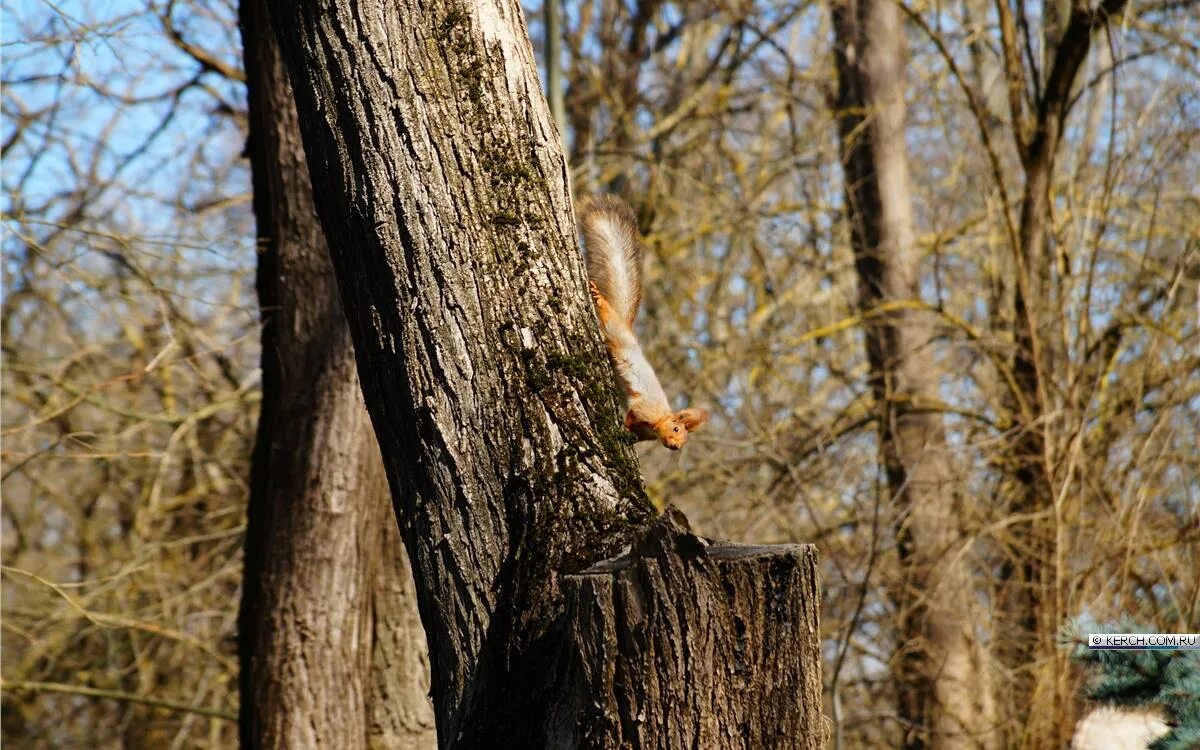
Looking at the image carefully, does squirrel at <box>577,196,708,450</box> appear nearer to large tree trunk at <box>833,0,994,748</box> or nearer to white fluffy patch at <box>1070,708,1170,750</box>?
large tree trunk at <box>833,0,994,748</box>

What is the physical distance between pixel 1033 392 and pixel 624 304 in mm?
3117

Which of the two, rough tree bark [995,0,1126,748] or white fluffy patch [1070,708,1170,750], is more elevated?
rough tree bark [995,0,1126,748]

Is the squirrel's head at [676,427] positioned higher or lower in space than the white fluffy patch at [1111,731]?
higher

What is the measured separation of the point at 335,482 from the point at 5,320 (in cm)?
429

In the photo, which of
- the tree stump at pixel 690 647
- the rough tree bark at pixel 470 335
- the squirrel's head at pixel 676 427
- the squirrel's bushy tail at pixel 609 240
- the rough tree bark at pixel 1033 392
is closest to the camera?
the tree stump at pixel 690 647

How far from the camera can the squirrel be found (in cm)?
366

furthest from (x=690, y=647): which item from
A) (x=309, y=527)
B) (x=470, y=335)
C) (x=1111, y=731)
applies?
Answer: (x=1111, y=731)

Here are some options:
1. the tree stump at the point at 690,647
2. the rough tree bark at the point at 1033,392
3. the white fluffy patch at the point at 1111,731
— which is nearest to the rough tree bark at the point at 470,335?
the tree stump at the point at 690,647

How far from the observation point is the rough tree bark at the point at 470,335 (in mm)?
2121

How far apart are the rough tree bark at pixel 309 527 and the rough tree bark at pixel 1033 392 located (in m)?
3.02

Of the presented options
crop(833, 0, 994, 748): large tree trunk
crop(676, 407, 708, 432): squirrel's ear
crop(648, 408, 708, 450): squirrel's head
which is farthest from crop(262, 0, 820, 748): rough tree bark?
crop(833, 0, 994, 748): large tree trunk

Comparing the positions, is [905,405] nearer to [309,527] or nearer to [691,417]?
[691,417]

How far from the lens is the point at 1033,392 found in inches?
243

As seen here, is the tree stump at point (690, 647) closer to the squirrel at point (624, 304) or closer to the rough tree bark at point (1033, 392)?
the squirrel at point (624, 304)
